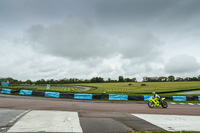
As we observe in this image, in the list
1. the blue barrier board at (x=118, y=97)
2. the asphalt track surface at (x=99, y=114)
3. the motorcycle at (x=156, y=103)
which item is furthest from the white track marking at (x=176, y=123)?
the blue barrier board at (x=118, y=97)

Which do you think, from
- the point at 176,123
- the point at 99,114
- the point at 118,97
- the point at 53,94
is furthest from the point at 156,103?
the point at 53,94

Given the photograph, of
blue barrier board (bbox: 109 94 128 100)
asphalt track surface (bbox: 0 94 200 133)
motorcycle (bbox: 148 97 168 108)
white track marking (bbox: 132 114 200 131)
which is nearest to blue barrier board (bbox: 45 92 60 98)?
asphalt track surface (bbox: 0 94 200 133)

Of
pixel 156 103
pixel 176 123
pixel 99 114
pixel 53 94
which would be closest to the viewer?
pixel 176 123

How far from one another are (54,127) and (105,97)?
15.4 m

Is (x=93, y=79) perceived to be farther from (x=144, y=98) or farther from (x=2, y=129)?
(x=2, y=129)

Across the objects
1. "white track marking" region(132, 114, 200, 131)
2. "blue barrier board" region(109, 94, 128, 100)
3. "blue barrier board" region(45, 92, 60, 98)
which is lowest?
"blue barrier board" region(109, 94, 128, 100)

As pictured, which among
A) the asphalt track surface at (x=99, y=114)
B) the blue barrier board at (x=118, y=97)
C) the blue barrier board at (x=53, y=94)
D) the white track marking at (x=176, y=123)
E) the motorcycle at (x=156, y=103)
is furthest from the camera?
the blue barrier board at (x=53, y=94)

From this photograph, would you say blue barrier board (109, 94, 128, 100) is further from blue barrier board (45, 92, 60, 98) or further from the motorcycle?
blue barrier board (45, 92, 60, 98)

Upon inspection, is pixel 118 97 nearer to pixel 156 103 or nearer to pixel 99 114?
pixel 156 103

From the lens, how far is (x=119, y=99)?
20.3 m

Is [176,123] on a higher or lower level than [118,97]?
higher

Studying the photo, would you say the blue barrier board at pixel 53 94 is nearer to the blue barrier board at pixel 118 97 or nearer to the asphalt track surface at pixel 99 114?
the asphalt track surface at pixel 99 114

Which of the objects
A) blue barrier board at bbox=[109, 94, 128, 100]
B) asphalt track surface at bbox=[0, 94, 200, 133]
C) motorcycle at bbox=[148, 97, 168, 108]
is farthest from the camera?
blue barrier board at bbox=[109, 94, 128, 100]

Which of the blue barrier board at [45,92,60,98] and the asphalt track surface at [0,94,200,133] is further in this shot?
the blue barrier board at [45,92,60,98]
